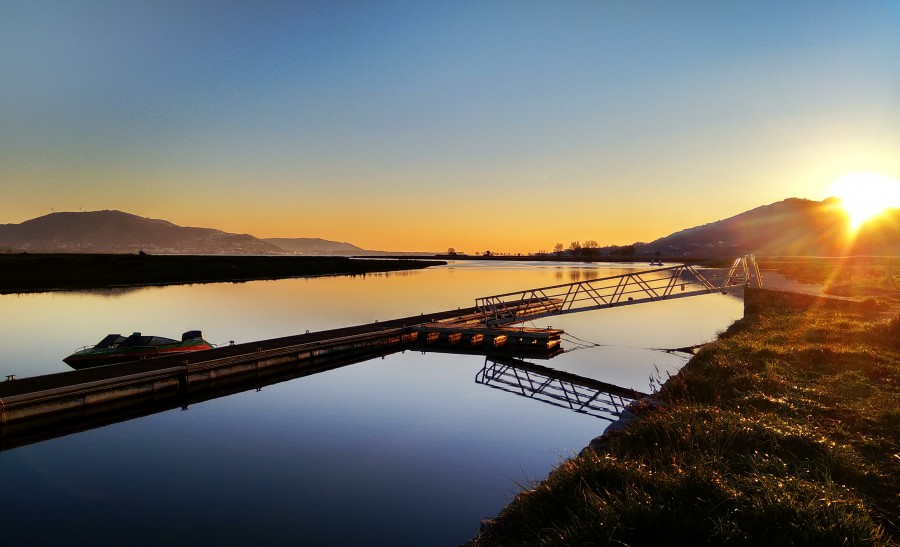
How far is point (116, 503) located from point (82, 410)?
796 cm

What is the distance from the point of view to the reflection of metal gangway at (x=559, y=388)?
22656mm

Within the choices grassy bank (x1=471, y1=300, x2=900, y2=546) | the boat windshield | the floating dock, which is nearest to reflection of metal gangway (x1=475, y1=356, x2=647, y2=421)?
the floating dock

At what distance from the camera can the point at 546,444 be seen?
1795 centimetres

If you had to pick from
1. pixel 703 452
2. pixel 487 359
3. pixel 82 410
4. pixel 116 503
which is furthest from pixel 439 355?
pixel 703 452

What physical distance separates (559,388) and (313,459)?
1373 cm

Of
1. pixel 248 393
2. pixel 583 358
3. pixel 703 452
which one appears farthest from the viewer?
pixel 583 358

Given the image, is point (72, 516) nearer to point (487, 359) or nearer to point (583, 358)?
point (487, 359)

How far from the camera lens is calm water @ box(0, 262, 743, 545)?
12.1m

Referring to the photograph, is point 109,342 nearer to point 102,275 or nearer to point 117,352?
point 117,352

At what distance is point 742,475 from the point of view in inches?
351

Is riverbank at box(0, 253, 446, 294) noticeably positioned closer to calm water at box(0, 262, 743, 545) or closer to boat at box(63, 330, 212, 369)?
calm water at box(0, 262, 743, 545)

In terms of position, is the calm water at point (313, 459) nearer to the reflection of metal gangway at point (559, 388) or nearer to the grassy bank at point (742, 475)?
the reflection of metal gangway at point (559, 388)

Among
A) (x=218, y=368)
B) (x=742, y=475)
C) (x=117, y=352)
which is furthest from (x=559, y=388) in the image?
(x=117, y=352)

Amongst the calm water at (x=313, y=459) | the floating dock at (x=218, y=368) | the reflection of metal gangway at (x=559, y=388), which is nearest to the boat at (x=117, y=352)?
the floating dock at (x=218, y=368)
